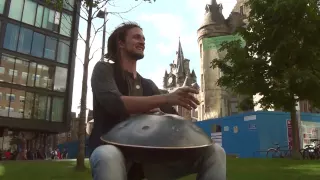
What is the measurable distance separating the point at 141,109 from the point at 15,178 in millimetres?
6563

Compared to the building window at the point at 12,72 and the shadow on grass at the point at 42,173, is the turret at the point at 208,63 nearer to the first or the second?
the building window at the point at 12,72

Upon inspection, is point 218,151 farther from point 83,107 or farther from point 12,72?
point 12,72

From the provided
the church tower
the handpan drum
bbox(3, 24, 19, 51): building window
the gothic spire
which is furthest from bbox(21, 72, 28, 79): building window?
the gothic spire

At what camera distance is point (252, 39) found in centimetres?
1633

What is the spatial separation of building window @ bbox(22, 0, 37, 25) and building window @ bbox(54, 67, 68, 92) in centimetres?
533

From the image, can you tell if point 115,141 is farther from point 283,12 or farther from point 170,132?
point 283,12

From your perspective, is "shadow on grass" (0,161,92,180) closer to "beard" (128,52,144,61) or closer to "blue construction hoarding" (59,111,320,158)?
"beard" (128,52,144,61)

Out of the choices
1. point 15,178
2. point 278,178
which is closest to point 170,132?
point 278,178

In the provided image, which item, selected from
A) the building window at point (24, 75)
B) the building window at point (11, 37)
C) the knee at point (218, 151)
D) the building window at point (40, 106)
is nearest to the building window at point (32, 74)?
the building window at point (24, 75)

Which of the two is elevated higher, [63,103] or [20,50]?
[20,50]

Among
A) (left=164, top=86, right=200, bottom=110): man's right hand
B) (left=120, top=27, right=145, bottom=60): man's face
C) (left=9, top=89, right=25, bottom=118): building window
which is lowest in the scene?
(left=164, top=86, right=200, bottom=110): man's right hand

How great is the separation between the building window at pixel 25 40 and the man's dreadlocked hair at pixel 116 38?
105 feet

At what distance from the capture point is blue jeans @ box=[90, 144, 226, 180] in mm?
1586

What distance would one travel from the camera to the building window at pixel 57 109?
33031 mm
